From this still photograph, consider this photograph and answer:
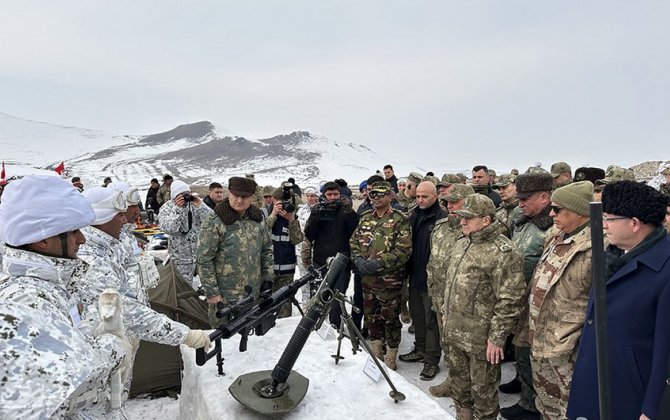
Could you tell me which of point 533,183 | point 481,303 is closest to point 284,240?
point 481,303

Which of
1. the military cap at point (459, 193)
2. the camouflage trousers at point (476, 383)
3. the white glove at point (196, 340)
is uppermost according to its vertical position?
the military cap at point (459, 193)

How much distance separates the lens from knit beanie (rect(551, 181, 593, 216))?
278 centimetres

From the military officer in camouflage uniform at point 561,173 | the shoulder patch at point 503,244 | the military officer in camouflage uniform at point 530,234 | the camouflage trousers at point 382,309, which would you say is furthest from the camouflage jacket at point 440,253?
the military officer in camouflage uniform at point 561,173

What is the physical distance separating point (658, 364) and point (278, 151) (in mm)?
125887

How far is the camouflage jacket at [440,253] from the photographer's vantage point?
13.8 feet

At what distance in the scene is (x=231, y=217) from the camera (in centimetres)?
421

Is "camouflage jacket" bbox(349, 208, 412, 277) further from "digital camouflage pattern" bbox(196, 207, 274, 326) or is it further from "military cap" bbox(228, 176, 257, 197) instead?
"military cap" bbox(228, 176, 257, 197)

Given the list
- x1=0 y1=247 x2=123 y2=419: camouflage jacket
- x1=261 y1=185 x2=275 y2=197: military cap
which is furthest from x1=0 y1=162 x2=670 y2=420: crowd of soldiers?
x1=261 y1=185 x2=275 y2=197: military cap

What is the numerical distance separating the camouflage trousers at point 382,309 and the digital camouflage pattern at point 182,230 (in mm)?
3045

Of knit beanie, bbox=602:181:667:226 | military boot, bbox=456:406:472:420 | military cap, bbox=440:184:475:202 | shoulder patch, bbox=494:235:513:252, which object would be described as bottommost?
military boot, bbox=456:406:472:420

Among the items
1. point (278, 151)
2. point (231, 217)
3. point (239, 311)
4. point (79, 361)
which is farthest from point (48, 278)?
point (278, 151)

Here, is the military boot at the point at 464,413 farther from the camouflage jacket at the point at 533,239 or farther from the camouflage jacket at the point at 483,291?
the camouflage jacket at the point at 533,239

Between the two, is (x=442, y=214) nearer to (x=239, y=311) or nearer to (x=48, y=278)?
(x=239, y=311)

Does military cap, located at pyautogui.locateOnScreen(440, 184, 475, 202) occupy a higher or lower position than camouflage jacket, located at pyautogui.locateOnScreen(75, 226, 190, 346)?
higher
